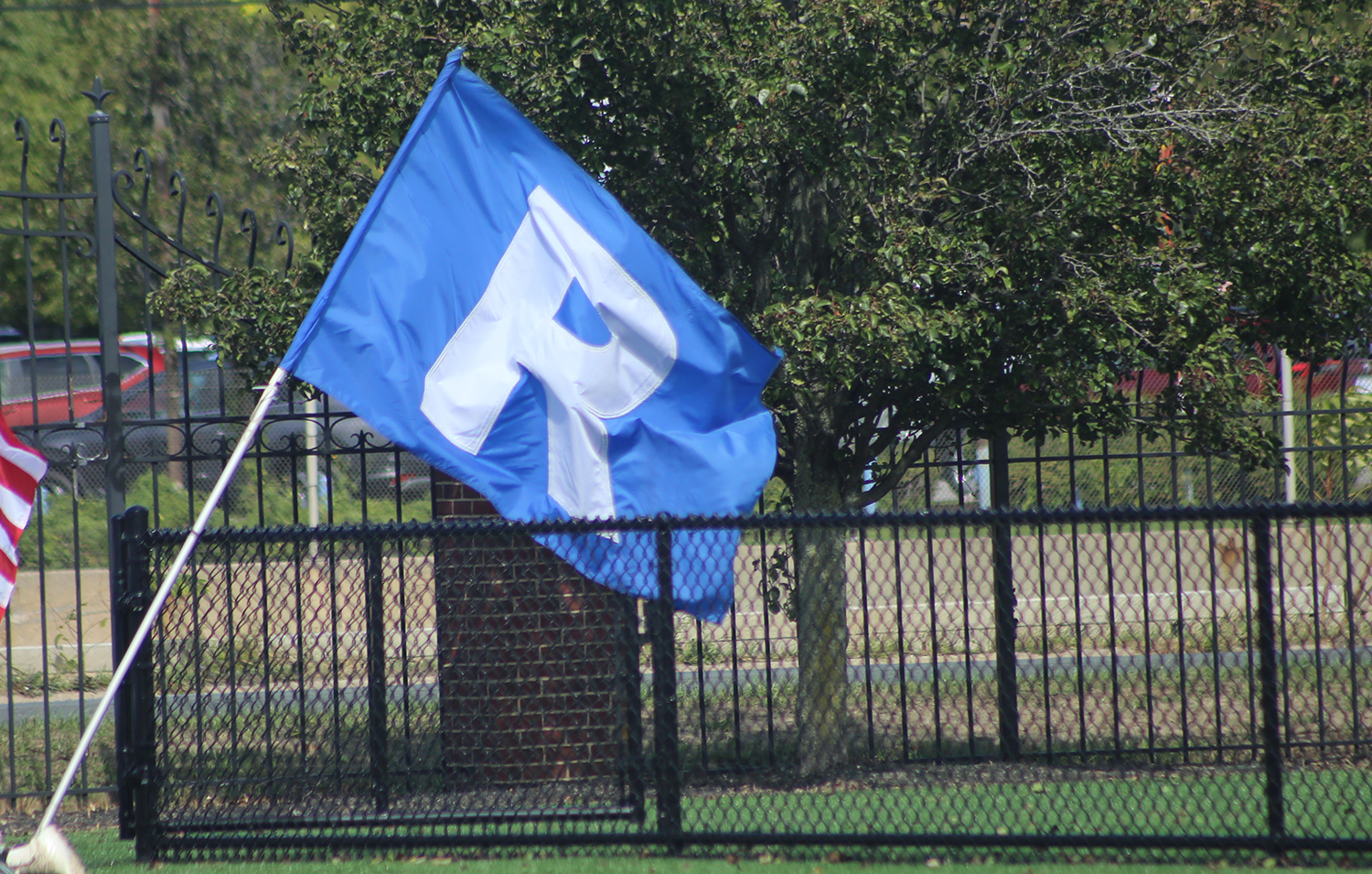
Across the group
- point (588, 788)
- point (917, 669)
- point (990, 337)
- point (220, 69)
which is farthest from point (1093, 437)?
point (220, 69)

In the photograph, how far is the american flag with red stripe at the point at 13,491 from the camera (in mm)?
4652

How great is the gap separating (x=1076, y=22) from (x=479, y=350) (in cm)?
335

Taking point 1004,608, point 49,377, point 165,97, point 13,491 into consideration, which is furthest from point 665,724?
point 49,377

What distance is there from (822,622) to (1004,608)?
982 mm

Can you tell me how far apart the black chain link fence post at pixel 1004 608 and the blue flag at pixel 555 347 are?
3.95ft

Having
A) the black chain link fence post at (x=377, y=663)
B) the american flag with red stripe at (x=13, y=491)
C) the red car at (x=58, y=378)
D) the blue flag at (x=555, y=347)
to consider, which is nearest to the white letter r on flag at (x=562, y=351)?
the blue flag at (x=555, y=347)

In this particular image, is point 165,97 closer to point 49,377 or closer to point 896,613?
point 49,377

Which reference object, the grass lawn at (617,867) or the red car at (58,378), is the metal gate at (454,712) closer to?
the grass lawn at (617,867)

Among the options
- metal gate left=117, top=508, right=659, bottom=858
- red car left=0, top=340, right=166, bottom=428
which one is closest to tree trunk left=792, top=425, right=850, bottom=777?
metal gate left=117, top=508, right=659, bottom=858

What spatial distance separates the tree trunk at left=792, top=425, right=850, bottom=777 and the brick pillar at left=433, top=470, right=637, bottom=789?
1.12 metres

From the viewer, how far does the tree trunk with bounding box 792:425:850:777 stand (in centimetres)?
577

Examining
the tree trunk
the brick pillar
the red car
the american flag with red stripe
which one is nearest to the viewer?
the american flag with red stripe

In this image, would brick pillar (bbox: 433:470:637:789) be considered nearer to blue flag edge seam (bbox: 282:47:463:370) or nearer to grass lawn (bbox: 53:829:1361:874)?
grass lawn (bbox: 53:829:1361:874)

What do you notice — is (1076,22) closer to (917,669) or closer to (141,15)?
(917,669)
